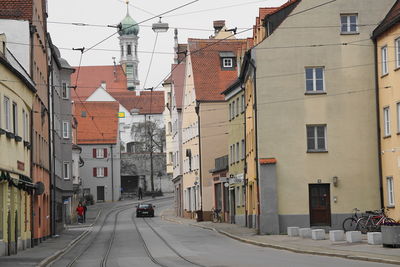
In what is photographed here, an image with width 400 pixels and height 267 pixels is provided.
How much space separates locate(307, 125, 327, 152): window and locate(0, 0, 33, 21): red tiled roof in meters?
14.1

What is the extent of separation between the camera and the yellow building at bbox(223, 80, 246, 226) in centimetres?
5309

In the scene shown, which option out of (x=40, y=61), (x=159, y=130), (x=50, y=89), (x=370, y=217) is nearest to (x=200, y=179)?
(x=50, y=89)

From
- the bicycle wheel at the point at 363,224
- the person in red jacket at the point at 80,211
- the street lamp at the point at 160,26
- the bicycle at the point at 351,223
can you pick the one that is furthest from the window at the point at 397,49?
the person in red jacket at the point at 80,211

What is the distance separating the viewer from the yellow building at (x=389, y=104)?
3825 centimetres

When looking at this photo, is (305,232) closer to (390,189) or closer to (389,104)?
(390,189)

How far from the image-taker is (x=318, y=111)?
42.1 meters

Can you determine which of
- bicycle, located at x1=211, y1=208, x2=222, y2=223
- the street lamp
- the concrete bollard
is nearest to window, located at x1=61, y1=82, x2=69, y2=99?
bicycle, located at x1=211, y1=208, x2=222, y2=223

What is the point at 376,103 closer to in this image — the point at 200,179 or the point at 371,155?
the point at 371,155

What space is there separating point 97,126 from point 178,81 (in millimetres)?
28952

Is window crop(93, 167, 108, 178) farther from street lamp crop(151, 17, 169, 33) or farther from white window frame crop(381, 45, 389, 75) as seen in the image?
street lamp crop(151, 17, 169, 33)

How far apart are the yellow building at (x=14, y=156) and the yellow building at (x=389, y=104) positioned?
15531 mm

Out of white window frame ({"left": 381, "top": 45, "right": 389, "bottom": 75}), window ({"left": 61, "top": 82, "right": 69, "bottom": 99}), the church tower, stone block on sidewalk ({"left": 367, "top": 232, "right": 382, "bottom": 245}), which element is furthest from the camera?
the church tower

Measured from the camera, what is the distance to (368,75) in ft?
138

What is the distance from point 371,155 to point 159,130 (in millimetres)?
96164
